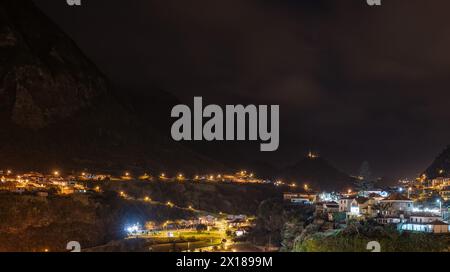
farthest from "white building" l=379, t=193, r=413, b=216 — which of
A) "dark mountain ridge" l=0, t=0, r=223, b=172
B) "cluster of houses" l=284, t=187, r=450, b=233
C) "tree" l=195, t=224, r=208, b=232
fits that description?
"dark mountain ridge" l=0, t=0, r=223, b=172

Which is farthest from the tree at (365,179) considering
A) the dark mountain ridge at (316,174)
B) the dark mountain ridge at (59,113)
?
the dark mountain ridge at (316,174)

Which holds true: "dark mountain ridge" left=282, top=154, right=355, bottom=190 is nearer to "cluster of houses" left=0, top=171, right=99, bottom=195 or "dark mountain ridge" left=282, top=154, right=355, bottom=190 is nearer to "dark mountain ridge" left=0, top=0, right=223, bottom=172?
"dark mountain ridge" left=0, top=0, right=223, bottom=172

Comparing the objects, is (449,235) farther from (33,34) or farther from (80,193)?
(33,34)

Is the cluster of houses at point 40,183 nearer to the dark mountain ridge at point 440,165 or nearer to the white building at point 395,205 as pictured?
the white building at point 395,205

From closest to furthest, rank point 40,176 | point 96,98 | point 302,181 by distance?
point 40,176 → point 96,98 → point 302,181

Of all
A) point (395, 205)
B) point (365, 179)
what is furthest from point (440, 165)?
point (395, 205)

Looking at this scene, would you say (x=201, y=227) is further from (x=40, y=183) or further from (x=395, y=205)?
(x=395, y=205)

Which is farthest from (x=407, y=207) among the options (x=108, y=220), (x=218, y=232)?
(x=108, y=220)

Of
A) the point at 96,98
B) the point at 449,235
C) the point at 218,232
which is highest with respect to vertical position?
the point at 96,98

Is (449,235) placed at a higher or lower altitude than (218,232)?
higher
